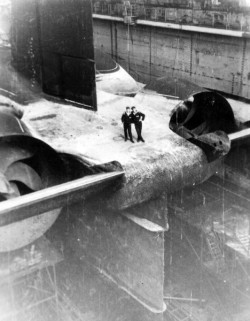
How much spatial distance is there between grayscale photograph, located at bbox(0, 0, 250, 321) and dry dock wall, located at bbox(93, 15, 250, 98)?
3.53m

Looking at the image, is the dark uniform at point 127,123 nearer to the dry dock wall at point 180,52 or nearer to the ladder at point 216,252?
the ladder at point 216,252

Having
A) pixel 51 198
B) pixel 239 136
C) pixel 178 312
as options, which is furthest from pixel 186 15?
pixel 51 198

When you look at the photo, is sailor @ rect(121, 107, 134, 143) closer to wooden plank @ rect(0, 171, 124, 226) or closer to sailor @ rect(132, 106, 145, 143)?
sailor @ rect(132, 106, 145, 143)

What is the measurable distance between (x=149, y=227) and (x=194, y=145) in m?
2.56

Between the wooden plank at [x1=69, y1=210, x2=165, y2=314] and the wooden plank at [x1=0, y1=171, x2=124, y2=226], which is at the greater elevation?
the wooden plank at [x1=0, y1=171, x2=124, y2=226]

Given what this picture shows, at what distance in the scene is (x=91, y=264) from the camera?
1198cm

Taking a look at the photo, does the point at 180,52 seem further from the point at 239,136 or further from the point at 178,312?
the point at 178,312

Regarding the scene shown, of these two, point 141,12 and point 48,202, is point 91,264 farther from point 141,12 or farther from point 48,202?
point 141,12

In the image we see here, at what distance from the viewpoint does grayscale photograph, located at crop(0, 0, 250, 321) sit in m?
10.1

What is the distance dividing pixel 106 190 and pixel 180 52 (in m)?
14.2

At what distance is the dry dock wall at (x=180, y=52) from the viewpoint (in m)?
19.2

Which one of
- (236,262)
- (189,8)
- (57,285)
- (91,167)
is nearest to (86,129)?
(91,167)

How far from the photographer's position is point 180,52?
73.5 feet

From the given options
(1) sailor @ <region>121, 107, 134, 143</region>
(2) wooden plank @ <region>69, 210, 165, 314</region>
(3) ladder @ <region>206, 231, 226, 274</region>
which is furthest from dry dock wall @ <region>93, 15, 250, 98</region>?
(2) wooden plank @ <region>69, 210, 165, 314</region>
